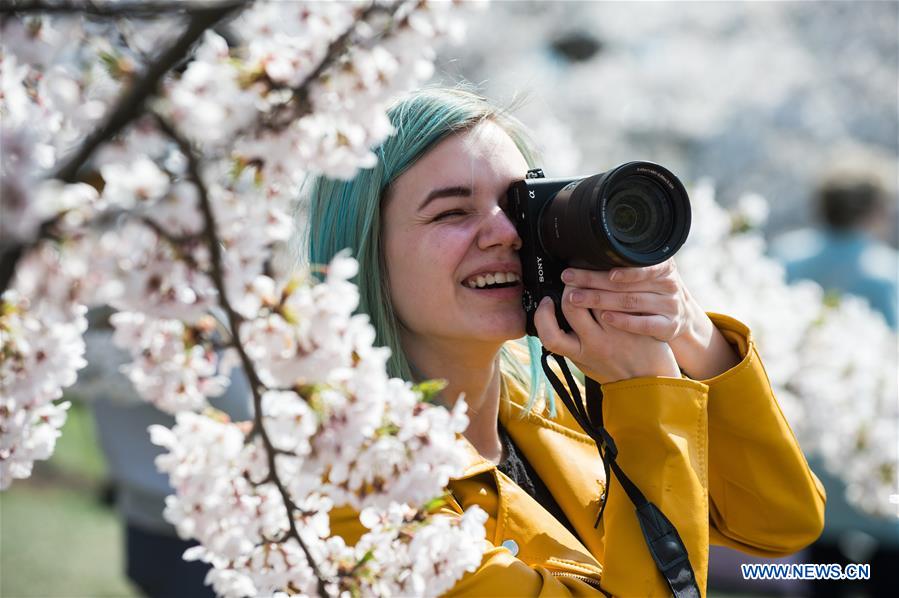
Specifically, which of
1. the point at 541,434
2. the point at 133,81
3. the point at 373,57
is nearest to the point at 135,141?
the point at 133,81

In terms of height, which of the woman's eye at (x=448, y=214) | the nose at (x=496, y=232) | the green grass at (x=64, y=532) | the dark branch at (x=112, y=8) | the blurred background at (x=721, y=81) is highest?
the dark branch at (x=112, y=8)

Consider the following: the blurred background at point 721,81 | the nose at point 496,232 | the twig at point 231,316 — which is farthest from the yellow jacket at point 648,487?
the blurred background at point 721,81

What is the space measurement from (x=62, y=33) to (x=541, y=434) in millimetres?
1300

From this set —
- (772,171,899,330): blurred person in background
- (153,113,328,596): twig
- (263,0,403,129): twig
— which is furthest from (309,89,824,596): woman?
(772,171,899,330): blurred person in background

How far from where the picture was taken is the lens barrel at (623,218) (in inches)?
61.6

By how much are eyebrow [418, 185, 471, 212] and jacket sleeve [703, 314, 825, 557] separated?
20.4 inches

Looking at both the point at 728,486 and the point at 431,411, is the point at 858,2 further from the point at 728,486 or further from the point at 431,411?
the point at 431,411

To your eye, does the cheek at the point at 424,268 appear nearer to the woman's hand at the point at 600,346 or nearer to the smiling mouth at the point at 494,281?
the smiling mouth at the point at 494,281

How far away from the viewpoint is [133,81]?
0.85 metres

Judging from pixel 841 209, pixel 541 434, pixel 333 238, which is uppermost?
pixel 333 238

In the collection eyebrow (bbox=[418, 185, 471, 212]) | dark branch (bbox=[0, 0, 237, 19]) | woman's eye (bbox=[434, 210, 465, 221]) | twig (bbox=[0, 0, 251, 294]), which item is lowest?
woman's eye (bbox=[434, 210, 465, 221])

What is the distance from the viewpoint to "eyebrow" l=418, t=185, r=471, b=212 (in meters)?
1.74

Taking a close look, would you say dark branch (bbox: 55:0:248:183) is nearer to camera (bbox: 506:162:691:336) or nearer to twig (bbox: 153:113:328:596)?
twig (bbox: 153:113:328:596)

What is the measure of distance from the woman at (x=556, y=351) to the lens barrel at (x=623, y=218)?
40mm
